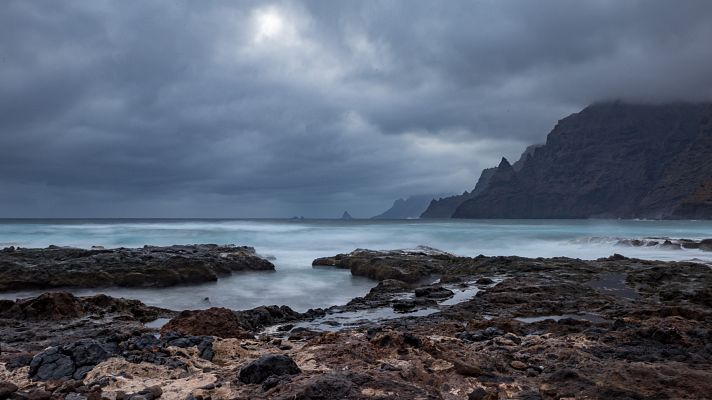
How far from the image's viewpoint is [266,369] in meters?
5.18

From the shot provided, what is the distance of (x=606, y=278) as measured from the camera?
15.6 m

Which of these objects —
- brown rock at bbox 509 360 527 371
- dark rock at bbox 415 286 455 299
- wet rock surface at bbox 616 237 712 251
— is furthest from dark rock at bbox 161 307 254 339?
wet rock surface at bbox 616 237 712 251

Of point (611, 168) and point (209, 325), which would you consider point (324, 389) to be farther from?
point (611, 168)

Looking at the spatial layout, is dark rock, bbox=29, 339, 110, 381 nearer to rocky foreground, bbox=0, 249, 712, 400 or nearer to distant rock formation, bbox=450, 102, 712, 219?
rocky foreground, bbox=0, 249, 712, 400

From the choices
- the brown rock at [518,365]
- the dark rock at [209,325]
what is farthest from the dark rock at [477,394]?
the dark rock at [209,325]

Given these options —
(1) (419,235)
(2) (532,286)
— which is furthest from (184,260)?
(1) (419,235)

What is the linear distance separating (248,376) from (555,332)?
5233 mm

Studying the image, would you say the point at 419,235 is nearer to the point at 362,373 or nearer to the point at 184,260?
the point at 184,260

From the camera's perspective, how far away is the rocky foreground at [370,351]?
486 centimetres

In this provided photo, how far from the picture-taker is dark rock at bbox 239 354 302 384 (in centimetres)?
513

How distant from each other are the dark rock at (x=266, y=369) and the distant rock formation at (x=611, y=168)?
144 meters

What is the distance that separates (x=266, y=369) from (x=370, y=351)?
59.4 inches

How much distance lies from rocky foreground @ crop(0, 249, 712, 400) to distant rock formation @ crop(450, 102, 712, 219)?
13832 centimetres

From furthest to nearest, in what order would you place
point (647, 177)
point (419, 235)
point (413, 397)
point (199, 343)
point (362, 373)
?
point (647, 177) < point (419, 235) < point (199, 343) < point (362, 373) < point (413, 397)
